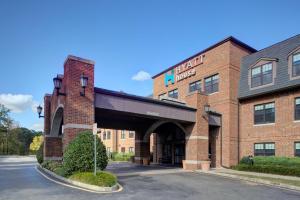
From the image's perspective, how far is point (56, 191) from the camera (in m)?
12.4

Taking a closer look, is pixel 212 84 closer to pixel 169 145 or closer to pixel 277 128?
pixel 277 128

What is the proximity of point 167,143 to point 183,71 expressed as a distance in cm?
839

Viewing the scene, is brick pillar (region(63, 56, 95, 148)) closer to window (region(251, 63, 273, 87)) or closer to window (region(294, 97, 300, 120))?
window (region(251, 63, 273, 87))

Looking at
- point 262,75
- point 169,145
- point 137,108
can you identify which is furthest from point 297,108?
point 169,145

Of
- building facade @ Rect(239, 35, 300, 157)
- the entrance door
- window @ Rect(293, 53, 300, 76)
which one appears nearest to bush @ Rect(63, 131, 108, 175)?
building facade @ Rect(239, 35, 300, 157)

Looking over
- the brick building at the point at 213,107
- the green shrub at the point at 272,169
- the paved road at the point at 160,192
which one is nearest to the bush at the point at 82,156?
the brick building at the point at 213,107

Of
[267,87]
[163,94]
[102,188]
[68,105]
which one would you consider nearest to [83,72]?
[68,105]

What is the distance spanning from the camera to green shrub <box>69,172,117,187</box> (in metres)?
13.3

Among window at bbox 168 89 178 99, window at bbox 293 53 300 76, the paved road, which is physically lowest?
the paved road

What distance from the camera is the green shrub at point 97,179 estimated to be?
13.3 metres

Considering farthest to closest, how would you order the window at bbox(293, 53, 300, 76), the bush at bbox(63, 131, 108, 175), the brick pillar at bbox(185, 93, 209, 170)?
the brick pillar at bbox(185, 93, 209, 170), the window at bbox(293, 53, 300, 76), the bush at bbox(63, 131, 108, 175)

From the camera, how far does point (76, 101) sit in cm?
1742

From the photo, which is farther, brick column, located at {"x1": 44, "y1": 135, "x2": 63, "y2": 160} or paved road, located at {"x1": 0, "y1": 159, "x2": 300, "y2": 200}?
brick column, located at {"x1": 44, "y1": 135, "x2": 63, "y2": 160}

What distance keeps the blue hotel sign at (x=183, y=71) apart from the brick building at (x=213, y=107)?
0.39 feet
